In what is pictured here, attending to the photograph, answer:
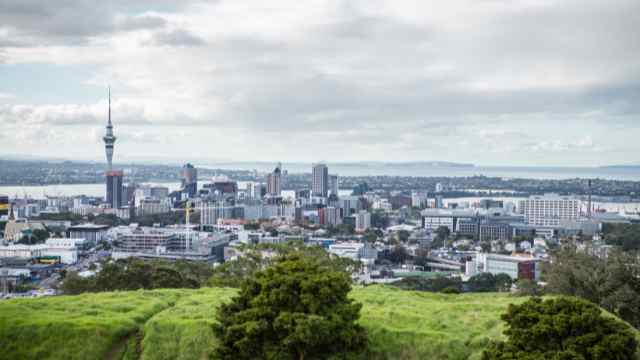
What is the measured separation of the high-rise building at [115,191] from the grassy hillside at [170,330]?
3770 inches

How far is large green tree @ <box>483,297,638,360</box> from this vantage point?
913 centimetres

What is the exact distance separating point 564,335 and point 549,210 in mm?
93097

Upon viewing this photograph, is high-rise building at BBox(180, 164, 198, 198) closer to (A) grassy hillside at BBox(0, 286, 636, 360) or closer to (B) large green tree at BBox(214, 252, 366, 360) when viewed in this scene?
(A) grassy hillside at BBox(0, 286, 636, 360)

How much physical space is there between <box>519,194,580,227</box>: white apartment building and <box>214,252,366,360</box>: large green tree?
85.0 metres

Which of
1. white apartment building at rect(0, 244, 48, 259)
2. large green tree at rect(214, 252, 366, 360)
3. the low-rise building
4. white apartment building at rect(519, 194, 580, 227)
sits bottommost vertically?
white apartment building at rect(0, 244, 48, 259)

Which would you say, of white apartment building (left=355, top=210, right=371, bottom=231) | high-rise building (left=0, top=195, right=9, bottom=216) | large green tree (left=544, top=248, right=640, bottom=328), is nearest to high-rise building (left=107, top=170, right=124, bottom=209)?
high-rise building (left=0, top=195, right=9, bottom=216)

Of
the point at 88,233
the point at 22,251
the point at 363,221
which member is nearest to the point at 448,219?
the point at 363,221

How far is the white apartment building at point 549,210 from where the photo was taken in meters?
95.2

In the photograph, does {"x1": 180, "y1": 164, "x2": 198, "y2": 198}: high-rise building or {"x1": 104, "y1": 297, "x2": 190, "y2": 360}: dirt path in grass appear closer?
{"x1": 104, "y1": 297, "x2": 190, "y2": 360}: dirt path in grass

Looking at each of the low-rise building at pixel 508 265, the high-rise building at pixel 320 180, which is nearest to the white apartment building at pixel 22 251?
the low-rise building at pixel 508 265

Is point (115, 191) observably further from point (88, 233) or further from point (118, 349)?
point (118, 349)

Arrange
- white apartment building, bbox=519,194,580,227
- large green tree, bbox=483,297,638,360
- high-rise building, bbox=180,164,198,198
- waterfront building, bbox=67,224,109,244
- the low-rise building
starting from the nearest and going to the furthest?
large green tree, bbox=483,297,638,360 → the low-rise building → waterfront building, bbox=67,224,109,244 → white apartment building, bbox=519,194,580,227 → high-rise building, bbox=180,164,198,198

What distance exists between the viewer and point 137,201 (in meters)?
113

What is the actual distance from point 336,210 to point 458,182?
10346 cm
